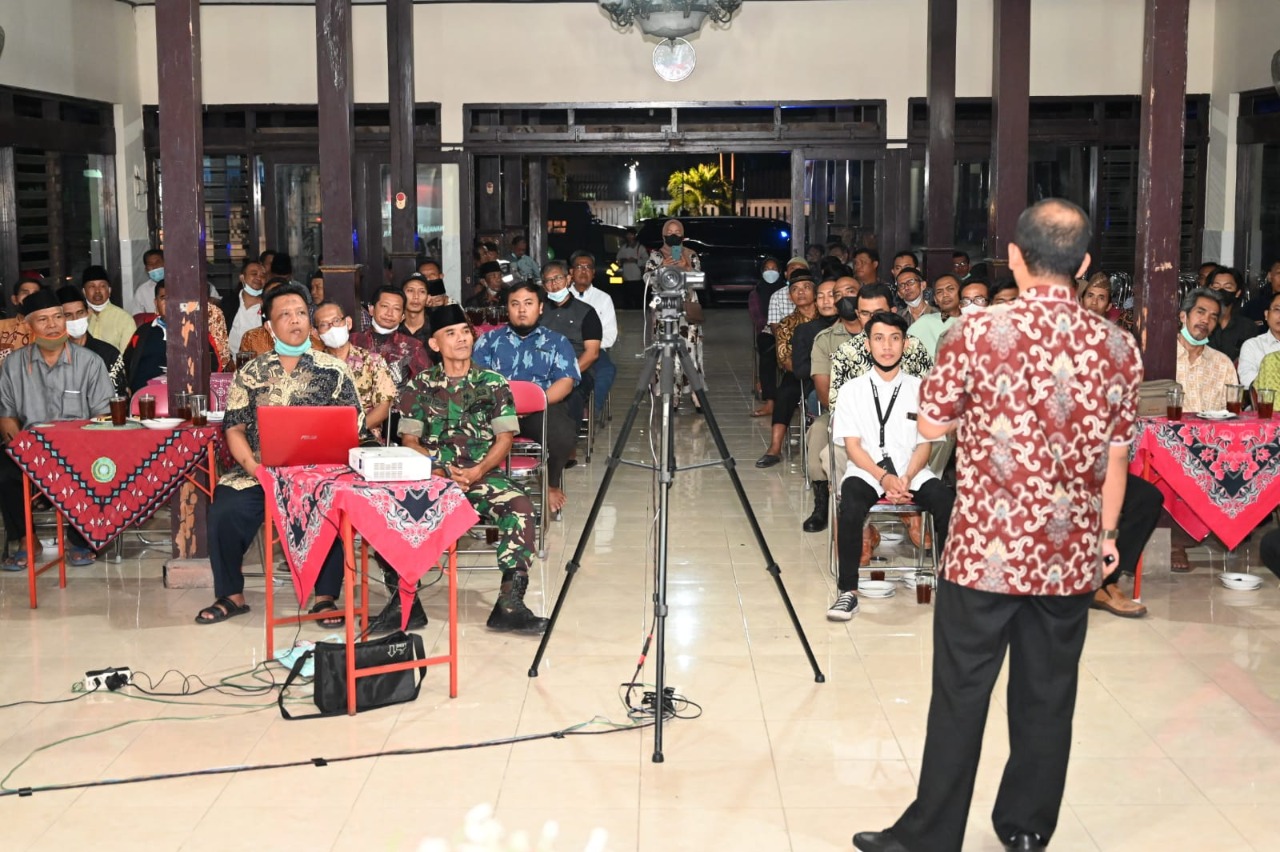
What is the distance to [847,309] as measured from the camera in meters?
7.48

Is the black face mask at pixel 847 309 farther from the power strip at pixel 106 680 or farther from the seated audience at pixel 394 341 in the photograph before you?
the power strip at pixel 106 680

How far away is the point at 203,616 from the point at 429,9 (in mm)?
9152

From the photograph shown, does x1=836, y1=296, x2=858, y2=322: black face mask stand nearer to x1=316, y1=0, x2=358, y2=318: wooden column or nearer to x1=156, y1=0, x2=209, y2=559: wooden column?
x1=316, y1=0, x2=358, y2=318: wooden column

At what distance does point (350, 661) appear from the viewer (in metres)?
4.60

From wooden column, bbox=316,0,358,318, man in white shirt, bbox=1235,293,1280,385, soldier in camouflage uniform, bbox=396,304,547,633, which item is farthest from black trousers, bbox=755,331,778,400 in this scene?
soldier in camouflage uniform, bbox=396,304,547,633

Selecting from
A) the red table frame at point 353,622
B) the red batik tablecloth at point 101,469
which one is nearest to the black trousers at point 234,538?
the red batik tablecloth at point 101,469

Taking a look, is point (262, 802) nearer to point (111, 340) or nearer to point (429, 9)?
point (111, 340)

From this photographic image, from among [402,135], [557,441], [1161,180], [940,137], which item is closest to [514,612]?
[557,441]

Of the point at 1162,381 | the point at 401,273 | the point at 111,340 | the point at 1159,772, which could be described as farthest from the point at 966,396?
the point at 401,273

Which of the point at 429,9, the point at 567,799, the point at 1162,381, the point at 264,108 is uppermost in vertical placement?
the point at 429,9

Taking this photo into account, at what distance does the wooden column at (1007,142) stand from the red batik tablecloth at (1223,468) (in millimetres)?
Answer: 3041

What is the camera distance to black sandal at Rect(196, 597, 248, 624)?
5684 millimetres

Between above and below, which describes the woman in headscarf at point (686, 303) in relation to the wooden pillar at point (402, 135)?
below

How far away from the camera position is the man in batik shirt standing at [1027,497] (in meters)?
3.18
